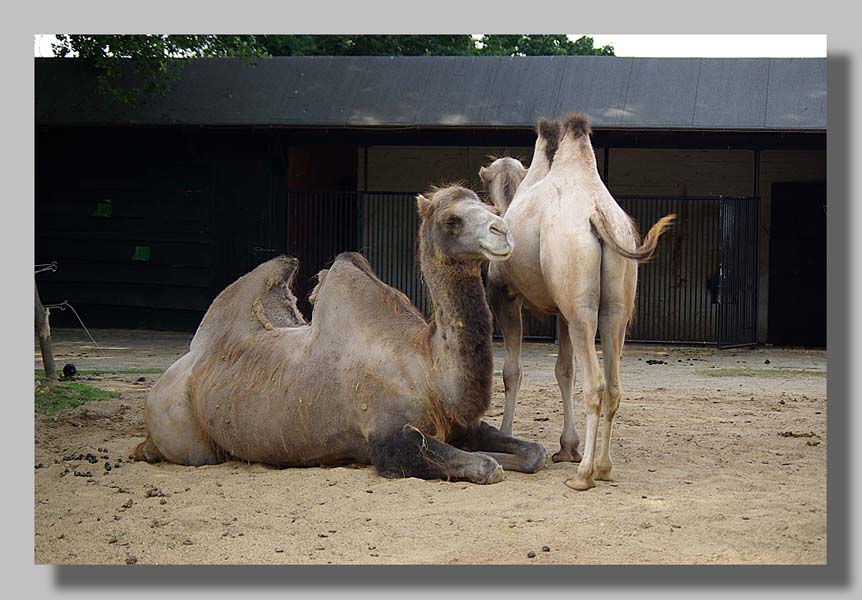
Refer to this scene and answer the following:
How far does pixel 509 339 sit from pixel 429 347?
2.95ft

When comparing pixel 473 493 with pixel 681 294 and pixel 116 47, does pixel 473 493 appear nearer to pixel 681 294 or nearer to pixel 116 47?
pixel 116 47

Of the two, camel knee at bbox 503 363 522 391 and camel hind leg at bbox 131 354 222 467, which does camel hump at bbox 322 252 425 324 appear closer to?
camel knee at bbox 503 363 522 391

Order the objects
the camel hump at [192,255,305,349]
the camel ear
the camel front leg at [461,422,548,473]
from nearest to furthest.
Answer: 1. the camel ear
2. the camel front leg at [461,422,548,473]
3. the camel hump at [192,255,305,349]

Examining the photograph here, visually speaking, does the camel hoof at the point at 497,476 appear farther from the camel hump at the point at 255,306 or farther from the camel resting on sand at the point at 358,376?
the camel hump at the point at 255,306

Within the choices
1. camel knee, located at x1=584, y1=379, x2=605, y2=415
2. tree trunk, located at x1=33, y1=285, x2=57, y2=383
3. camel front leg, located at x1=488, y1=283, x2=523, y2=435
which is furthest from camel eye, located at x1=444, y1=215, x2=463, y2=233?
tree trunk, located at x1=33, y1=285, x2=57, y2=383

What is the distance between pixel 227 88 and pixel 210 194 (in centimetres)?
157

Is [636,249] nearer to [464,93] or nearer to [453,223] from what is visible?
[453,223]

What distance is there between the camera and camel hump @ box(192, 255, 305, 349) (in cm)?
713

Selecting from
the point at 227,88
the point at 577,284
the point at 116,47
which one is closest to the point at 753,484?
the point at 577,284

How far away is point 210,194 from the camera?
652 inches

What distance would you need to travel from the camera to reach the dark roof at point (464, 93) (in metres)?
15.3

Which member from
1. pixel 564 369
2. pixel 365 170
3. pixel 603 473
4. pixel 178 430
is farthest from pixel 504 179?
pixel 365 170

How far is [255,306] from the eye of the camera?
7.19m

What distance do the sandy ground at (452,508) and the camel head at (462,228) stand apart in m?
1.24
